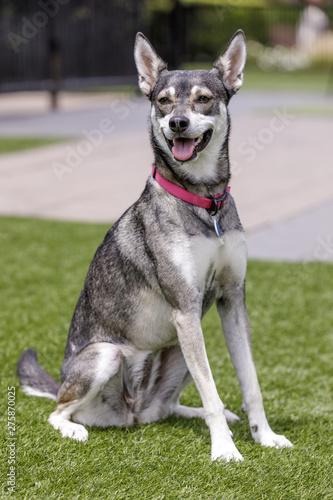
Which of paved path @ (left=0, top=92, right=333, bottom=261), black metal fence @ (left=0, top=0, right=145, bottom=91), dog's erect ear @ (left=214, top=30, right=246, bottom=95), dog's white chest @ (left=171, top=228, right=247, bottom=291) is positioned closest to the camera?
dog's white chest @ (left=171, top=228, right=247, bottom=291)

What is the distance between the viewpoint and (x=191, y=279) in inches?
128

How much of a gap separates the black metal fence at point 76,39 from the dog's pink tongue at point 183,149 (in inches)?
523

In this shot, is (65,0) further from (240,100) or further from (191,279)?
(191,279)

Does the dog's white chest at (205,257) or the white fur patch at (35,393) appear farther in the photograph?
the white fur patch at (35,393)

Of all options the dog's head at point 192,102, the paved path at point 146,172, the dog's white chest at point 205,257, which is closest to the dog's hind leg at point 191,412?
the dog's white chest at point 205,257

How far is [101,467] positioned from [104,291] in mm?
787

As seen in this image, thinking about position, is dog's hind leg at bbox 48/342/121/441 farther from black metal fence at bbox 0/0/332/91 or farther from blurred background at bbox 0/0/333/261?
black metal fence at bbox 0/0/332/91

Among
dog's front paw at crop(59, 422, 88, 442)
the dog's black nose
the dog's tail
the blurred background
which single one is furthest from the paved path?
the dog's black nose

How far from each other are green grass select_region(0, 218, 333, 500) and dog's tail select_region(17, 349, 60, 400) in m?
0.06

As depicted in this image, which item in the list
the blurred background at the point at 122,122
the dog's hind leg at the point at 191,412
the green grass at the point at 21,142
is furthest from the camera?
the green grass at the point at 21,142

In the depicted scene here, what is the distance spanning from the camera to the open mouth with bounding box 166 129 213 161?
3.18 metres

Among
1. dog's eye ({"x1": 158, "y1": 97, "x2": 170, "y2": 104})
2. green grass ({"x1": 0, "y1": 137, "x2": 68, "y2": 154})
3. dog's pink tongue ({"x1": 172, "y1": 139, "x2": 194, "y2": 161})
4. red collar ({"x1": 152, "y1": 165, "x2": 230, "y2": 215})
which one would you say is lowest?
green grass ({"x1": 0, "y1": 137, "x2": 68, "y2": 154})

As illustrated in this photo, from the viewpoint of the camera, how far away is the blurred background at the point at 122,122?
8469 millimetres

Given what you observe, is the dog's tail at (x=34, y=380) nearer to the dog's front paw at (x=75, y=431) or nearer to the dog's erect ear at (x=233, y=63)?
the dog's front paw at (x=75, y=431)
